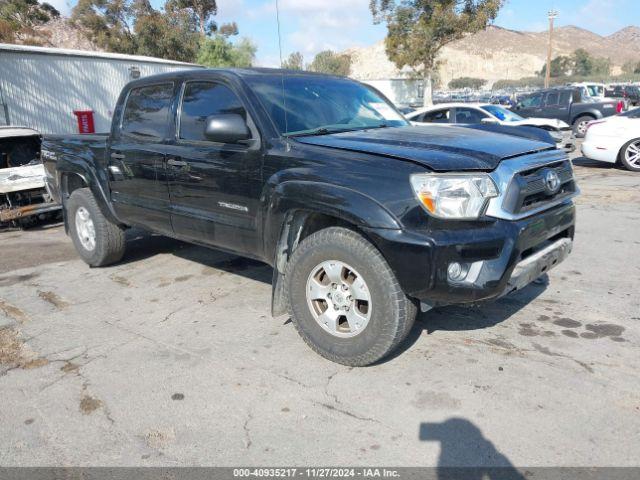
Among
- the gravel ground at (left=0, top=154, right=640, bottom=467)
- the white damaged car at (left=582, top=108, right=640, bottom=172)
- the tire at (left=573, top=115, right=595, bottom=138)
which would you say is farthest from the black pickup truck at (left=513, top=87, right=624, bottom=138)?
the gravel ground at (left=0, top=154, right=640, bottom=467)

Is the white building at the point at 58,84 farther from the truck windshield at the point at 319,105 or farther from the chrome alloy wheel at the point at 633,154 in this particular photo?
the chrome alloy wheel at the point at 633,154

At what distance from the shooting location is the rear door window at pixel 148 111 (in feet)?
14.6

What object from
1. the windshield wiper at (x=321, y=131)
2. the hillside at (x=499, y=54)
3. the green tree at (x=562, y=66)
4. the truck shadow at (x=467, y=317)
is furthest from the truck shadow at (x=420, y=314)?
the hillside at (x=499, y=54)

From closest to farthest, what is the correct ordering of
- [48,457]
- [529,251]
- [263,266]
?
[48,457] → [529,251] → [263,266]

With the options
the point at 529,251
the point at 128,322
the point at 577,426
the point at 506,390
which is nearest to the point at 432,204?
the point at 529,251

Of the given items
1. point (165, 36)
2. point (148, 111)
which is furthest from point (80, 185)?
point (165, 36)

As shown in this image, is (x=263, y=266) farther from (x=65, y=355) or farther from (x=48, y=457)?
(x=48, y=457)

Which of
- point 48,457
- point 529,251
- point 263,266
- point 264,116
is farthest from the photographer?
point 263,266

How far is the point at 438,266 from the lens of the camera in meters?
2.83

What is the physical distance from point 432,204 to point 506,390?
1.16 meters

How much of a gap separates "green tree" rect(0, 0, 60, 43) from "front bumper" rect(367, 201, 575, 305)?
1533 inches

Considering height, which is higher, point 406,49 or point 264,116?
point 406,49

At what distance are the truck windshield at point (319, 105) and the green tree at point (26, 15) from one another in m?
37.1

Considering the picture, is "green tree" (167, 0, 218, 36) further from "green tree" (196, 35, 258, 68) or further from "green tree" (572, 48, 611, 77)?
"green tree" (572, 48, 611, 77)
